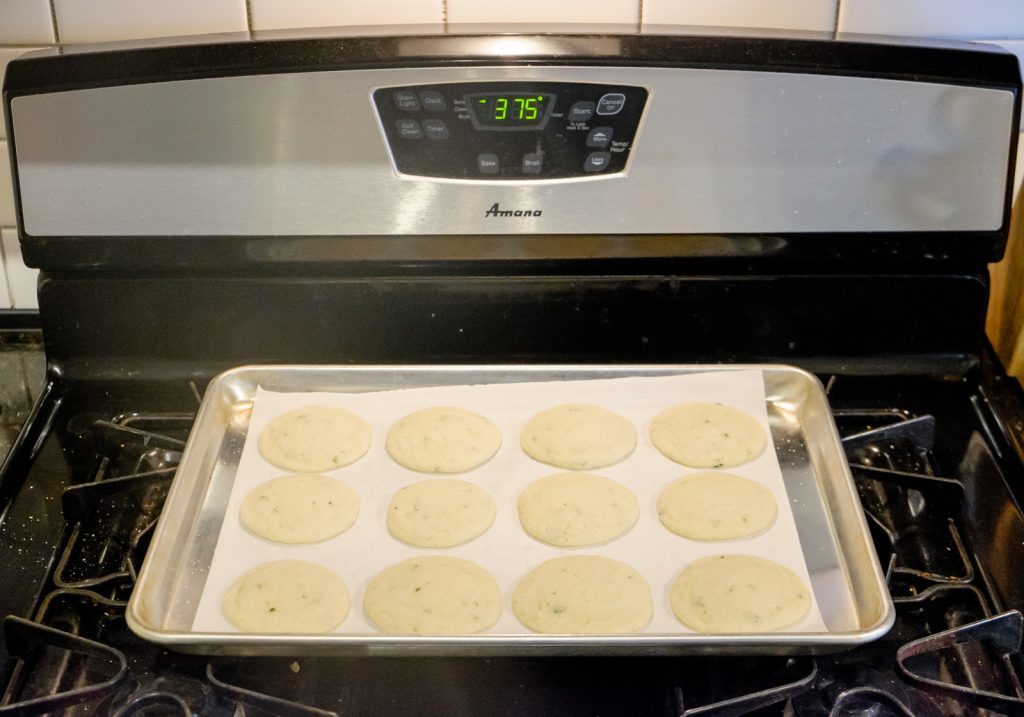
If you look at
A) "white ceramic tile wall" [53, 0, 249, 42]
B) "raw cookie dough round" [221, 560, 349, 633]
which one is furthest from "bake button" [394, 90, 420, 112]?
"raw cookie dough round" [221, 560, 349, 633]

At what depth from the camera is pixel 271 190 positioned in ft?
3.09

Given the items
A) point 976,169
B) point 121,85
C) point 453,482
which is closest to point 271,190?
point 121,85

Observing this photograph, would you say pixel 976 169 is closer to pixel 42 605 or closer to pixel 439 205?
pixel 439 205

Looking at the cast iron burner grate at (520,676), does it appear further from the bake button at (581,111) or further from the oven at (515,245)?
the bake button at (581,111)

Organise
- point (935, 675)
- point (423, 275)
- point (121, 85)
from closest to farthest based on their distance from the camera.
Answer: point (935, 675) → point (121, 85) → point (423, 275)

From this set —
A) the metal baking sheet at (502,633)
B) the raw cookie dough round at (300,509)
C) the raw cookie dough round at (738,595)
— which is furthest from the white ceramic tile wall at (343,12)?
the raw cookie dough round at (738,595)

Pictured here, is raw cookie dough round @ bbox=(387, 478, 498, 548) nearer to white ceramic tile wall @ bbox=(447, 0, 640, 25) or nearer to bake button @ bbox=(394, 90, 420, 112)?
bake button @ bbox=(394, 90, 420, 112)

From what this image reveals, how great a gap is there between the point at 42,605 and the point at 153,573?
0.28ft

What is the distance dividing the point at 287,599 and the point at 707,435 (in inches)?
17.8

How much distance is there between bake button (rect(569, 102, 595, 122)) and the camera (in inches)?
35.5

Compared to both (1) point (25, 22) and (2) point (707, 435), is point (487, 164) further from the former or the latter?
(1) point (25, 22)

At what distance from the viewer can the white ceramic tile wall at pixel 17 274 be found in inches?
45.3

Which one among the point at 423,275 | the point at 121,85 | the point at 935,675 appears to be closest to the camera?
the point at 935,675

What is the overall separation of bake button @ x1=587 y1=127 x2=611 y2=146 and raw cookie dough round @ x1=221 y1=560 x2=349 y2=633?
1.53ft
